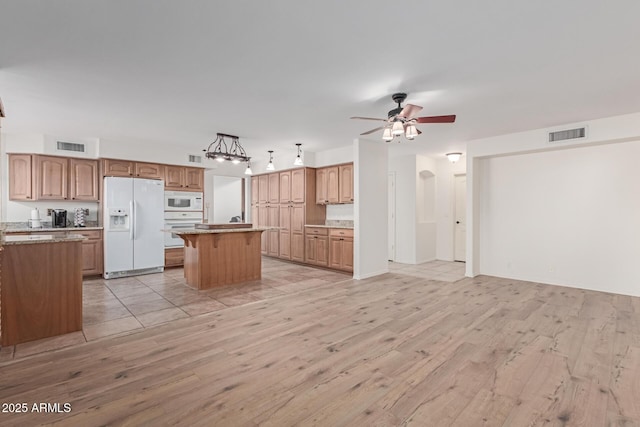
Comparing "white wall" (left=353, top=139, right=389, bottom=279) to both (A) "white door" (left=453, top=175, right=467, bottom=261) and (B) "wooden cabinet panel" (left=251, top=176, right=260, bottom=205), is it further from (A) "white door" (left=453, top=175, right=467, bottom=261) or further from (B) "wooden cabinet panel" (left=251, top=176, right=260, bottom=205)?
(B) "wooden cabinet panel" (left=251, top=176, right=260, bottom=205)

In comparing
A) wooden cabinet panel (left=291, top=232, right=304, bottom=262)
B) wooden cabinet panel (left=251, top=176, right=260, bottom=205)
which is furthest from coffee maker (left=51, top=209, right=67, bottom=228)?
wooden cabinet panel (left=291, top=232, right=304, bottom=262)

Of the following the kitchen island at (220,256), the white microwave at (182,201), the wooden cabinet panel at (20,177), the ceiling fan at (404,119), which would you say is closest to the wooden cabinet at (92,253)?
the wooden cabinet panel at (20,177)

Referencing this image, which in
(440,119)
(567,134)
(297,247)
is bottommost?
(297,247)

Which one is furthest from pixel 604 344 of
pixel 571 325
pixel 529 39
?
pixel 529 39

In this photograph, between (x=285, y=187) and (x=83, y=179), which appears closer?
(x=83, y=179)

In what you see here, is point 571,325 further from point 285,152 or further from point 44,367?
point 285,152

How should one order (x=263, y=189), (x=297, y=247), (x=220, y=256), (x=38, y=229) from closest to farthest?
(x=220, y=256), (x=38, y=229), (x=297, y=247), (x=263, y=189)

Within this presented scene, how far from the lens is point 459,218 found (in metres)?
7.66

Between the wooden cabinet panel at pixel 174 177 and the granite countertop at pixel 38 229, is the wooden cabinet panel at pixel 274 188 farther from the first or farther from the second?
the granite countertop at pixel 38 229

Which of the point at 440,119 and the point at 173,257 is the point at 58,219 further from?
the point at 440,119

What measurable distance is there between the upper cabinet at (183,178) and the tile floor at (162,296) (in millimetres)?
1768

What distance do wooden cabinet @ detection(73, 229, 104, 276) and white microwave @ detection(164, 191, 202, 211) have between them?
1.28 metres

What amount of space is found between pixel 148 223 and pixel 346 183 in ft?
13.2

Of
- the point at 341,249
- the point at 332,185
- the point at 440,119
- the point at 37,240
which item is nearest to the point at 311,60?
the point at 440,119
